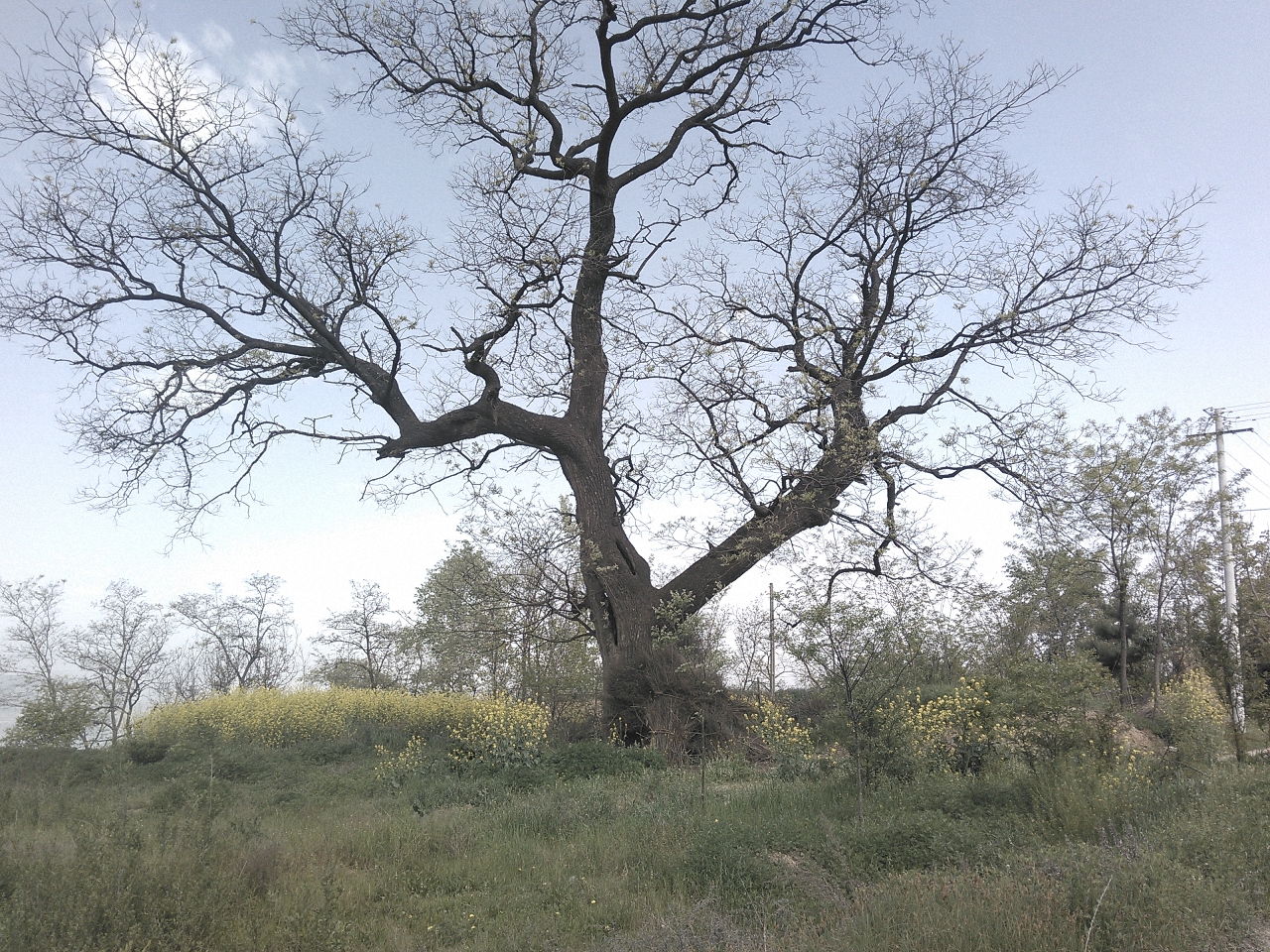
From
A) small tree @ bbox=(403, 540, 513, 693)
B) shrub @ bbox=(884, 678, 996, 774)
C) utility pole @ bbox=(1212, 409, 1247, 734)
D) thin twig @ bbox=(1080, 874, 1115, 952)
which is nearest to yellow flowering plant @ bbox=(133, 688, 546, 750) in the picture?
small tree @ bbox=(403, 540, 513, 693)

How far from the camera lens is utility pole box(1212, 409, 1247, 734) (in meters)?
12.8

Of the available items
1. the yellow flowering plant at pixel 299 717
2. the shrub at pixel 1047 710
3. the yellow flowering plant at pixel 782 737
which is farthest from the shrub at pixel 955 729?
the yellow flowering plant at pixel 299 717

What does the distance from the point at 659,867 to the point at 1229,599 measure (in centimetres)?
2226

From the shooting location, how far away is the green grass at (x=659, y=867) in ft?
15.9

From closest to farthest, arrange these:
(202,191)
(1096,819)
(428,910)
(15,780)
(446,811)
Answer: (428,910)
(1096,819)
(446,811)
(15,780)
(202,191)

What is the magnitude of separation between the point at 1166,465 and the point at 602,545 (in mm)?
16255

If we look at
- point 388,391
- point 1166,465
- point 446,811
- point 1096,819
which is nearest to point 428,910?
point 446,811

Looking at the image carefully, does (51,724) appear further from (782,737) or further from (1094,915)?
(1094,915)

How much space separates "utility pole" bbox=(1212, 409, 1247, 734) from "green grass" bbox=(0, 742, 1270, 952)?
3.82 meters

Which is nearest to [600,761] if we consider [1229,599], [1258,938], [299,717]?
[299,717]

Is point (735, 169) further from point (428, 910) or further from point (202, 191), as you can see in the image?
point (428, 910)

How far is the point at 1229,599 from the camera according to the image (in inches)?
859

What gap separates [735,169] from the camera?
1627cm

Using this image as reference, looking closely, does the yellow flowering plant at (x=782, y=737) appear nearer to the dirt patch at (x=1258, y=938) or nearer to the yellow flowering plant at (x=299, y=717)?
the yellow flowering plant at (x=299, y=717)
